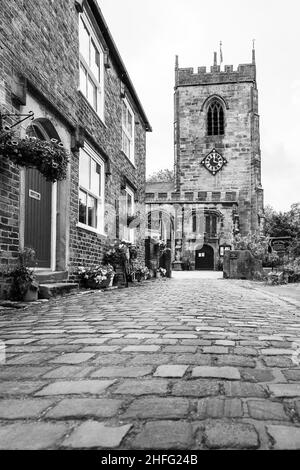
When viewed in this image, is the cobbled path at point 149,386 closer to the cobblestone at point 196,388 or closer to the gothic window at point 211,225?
the cobblestone at point 196,388

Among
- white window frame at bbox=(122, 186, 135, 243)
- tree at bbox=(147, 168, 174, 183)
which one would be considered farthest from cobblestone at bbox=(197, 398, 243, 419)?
tree at bbox=(147, 168, 174, 183)

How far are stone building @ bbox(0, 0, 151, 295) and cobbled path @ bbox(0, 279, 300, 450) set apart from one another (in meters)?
3.02

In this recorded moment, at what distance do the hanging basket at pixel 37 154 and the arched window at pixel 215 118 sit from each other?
36.2 m

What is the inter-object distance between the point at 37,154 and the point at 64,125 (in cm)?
280

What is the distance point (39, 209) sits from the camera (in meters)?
7.71

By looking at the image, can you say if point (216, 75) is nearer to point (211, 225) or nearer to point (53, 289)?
point (211, 225)

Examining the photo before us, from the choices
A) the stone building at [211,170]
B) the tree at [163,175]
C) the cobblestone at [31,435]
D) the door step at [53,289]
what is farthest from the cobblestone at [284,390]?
the tree at [163,175]

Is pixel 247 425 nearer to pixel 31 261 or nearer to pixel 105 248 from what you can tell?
pixel 31 261

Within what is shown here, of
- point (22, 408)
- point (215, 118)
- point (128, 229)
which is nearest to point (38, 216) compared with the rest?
point (22, 408)

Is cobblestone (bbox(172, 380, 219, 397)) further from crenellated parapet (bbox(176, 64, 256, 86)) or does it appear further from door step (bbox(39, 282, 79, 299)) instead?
crenellated parapet (bbox(176, 64, 256, 86))

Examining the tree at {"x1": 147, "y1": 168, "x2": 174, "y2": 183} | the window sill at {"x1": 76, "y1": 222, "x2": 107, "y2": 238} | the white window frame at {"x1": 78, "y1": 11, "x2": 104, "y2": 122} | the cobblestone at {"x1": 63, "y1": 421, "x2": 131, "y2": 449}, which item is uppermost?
the tree at {"x1": 147, "y1": 168, "x2": 174, "y2": 183}

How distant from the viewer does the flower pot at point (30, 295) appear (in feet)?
20.3

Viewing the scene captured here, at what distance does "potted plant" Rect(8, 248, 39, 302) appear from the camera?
19.7 feet

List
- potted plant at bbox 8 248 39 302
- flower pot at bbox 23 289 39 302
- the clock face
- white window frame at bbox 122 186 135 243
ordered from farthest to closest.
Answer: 1. the clock face
2. white window frame at bbox 122 186 135 243
3. flower pot at bbox 23 289 39 302
4. potted plant at bbox 8 248 39 302
